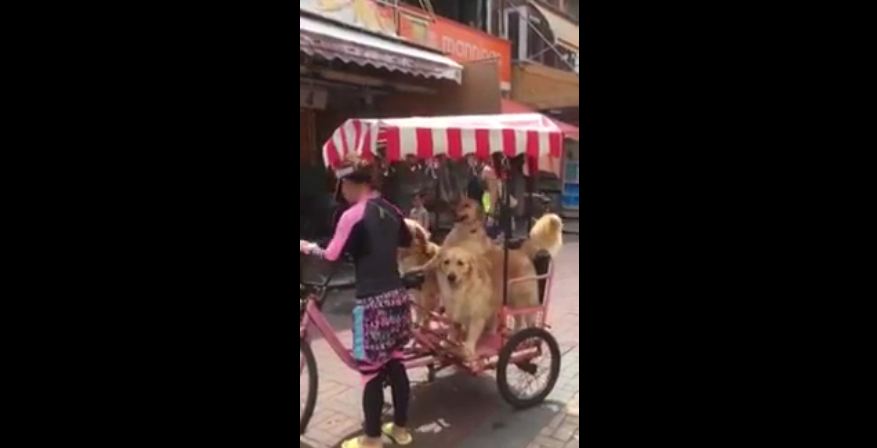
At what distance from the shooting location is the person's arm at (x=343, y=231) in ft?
3.77

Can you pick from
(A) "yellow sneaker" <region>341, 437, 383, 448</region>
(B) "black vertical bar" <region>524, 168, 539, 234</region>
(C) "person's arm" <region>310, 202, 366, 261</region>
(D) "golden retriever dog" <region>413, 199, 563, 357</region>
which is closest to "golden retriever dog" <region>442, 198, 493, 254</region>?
(D) "golden retriever dog" <region>413, 199, 563, 357</region>

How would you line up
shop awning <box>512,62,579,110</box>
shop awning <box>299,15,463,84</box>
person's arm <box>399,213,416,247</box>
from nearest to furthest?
1. shop awning <box>299,15,463,84</box>
2. shop awning <box>512,62,579,110</box>
3. person's arm <box>399,213,416,247</box>

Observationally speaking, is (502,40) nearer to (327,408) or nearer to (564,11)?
(564,11)

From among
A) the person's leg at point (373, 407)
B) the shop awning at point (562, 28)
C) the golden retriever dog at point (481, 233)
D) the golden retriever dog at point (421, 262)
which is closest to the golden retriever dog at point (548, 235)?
the golden retriever dog at point (481, 233)

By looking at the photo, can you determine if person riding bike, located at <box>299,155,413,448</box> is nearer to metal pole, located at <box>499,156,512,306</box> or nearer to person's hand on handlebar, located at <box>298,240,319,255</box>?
person's hand on handlebar, located at <box>298,240,319,255</box>

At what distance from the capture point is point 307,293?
115cm

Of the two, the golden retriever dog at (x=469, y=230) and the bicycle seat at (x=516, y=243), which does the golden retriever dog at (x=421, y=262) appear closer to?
the golden retriever dog at (x=469, y=230)

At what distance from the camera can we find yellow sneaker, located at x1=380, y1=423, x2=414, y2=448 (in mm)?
1204

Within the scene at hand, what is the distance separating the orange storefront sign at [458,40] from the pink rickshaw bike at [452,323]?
109 millimetres

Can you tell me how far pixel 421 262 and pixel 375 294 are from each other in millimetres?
196

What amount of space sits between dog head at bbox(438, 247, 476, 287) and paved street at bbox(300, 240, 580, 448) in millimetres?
214

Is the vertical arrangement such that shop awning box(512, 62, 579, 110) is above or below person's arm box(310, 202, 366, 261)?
above

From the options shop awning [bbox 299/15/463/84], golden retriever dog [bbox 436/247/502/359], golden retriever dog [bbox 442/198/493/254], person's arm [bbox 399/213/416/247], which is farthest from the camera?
golden retriever dog [bbox 436/247/502/359]
